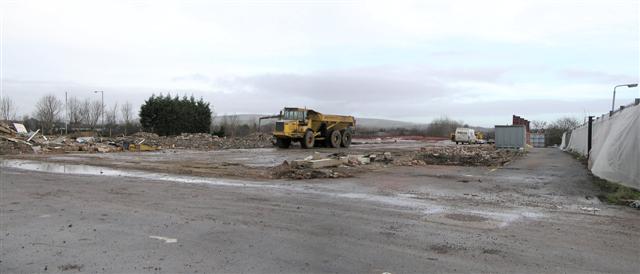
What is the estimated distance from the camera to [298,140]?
34.7m

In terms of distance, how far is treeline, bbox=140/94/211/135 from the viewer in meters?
61.1

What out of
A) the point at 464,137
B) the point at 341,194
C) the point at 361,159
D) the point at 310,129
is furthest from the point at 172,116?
the point at 341,194

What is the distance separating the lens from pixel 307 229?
7.32 m

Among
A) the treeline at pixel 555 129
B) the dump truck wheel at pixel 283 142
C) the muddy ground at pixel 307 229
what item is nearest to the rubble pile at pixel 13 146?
the dump truck wheel at pixel 283 142

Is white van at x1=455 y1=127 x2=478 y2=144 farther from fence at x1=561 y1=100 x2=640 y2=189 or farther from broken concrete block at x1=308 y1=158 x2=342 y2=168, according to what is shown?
fence at x1=561 y1=100 x2=640 y2=189

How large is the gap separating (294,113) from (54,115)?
217 feet

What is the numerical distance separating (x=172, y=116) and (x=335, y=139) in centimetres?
3230

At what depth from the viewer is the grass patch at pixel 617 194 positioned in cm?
1072

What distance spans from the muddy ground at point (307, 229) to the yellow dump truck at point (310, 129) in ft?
66.3

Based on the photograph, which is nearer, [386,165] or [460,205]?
[460,205]

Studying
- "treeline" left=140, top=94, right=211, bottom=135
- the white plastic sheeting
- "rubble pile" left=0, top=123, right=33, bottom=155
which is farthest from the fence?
"treeline" left=140, top=94, right=211, bottom=135

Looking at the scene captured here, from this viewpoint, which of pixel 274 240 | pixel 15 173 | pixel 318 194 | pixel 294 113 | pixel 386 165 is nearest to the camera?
pixel 274 240

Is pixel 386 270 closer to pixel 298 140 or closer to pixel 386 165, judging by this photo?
pixel 386 165

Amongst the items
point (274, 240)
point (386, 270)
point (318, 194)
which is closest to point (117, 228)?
point (274, 240)
